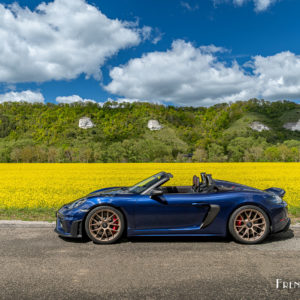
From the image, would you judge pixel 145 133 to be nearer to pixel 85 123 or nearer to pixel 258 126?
pixel 85 123

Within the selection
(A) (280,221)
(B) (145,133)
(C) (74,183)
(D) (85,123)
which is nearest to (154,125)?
(B) (145,133)

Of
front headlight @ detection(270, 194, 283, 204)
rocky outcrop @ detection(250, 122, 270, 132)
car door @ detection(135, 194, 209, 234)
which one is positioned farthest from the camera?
rocky outcrop @ detection(250, 122, 270, 132)

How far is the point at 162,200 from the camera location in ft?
15.1

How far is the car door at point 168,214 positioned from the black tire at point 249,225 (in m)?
0.52

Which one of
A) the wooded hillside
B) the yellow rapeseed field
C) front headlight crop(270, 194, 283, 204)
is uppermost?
the wooded hillside

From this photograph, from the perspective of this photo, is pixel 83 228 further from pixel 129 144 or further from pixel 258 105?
pixel 258 105

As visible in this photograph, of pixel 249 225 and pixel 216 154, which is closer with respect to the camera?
pixel 249 225

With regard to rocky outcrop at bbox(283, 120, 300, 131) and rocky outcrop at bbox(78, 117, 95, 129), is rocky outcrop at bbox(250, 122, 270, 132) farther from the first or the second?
rocky outcrop at bbox(78, 117, 95, 129)

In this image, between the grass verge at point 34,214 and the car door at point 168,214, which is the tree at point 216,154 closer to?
the grass verge at point 34,214

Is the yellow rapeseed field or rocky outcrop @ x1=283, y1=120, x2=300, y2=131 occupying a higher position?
rocky outcrop @ x1=283, y1=120, x2=300, y2=131

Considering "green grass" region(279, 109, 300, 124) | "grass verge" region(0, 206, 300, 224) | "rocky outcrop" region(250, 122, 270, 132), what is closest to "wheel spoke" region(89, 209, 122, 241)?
"grass verge" region(0, 206, 300, 224)

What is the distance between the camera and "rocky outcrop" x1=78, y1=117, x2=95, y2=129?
97.1 meters

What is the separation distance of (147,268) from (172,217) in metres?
1.15

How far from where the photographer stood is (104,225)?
15.3 ft
